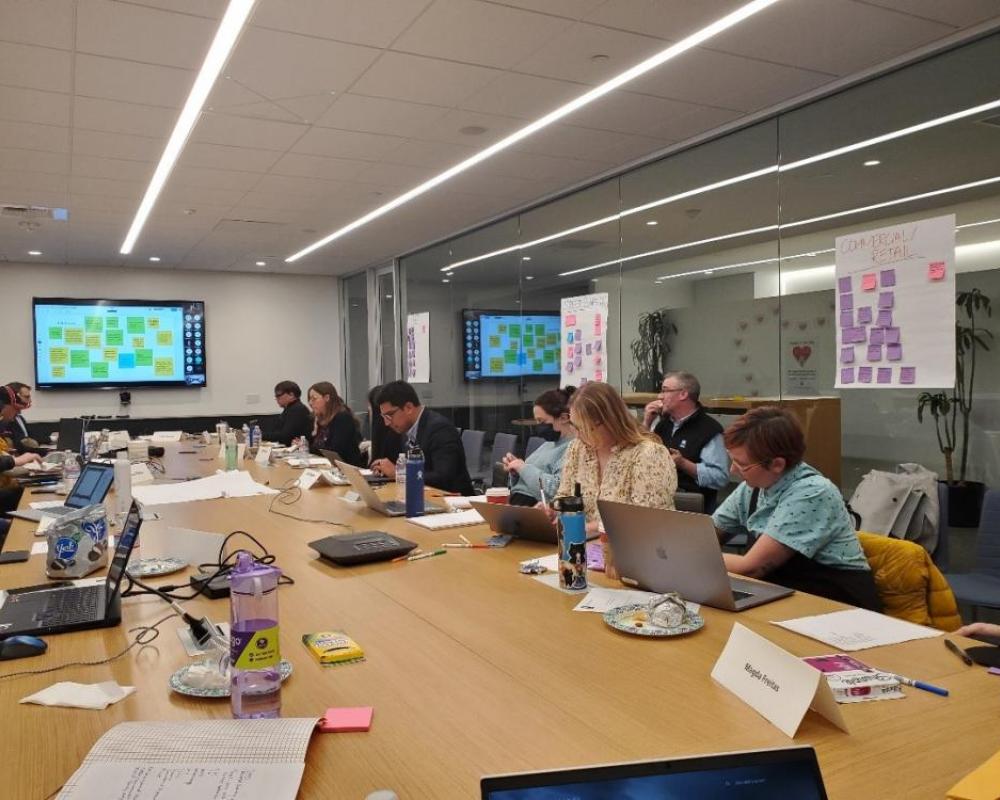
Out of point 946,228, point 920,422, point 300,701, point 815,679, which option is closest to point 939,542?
point 920,422

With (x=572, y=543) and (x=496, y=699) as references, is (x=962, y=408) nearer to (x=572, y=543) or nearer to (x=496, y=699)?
(x=572, y=543)

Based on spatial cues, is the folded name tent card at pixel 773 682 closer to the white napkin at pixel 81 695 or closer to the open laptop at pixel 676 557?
the open laptop at pixel 676 557

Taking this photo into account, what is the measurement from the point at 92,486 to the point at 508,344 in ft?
14.2

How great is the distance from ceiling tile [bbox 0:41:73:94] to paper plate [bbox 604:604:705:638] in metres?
3.33

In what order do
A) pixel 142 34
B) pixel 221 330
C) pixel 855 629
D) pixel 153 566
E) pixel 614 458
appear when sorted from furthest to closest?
1. pixel 221 330
2. pixel 142 34
3. pixel 614 458
4. pixel 153 566
5. pixel 855 629

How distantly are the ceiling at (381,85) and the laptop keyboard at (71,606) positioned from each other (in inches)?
86.7

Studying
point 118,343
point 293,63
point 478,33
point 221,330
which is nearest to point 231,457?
point 293,63

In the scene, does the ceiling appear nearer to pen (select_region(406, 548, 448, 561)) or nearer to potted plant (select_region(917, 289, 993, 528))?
potted plant (select_region(917, 289, 993, 528))

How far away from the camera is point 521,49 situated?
134 inches

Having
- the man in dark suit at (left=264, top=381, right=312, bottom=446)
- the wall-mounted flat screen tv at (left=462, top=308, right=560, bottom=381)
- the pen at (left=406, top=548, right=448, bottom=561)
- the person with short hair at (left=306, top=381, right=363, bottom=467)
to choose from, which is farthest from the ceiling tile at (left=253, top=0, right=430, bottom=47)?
the man in dark suit at (left=264, top=381, right=312, bottom=446)

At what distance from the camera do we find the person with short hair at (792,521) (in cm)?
206

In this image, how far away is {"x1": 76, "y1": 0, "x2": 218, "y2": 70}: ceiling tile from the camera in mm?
3002

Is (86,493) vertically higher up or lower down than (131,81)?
lower down

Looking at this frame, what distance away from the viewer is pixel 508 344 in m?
7.08
